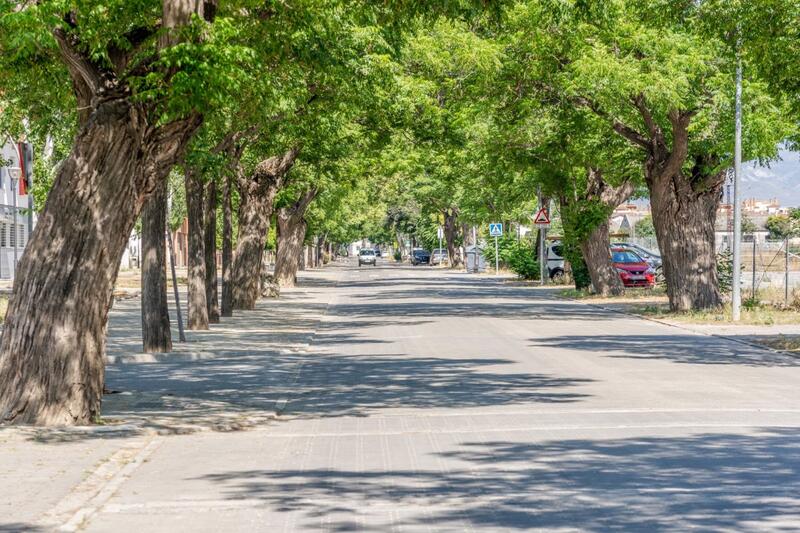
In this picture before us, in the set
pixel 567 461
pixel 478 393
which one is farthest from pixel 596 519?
pixel 478 393

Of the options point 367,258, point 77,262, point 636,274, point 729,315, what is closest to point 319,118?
point 729,315

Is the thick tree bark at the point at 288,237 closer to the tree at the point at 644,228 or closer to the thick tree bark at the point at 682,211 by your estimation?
the thick tree bark at the point at 682,211

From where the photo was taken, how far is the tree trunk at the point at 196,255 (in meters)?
25.6

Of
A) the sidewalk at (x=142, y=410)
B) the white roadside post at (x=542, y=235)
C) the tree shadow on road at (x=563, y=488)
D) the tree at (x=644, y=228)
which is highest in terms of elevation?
the tree at (x=644, y=228)

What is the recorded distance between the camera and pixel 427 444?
11.1 m

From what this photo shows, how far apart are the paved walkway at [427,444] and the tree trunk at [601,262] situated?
19728mm

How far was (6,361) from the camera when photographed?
1246cm

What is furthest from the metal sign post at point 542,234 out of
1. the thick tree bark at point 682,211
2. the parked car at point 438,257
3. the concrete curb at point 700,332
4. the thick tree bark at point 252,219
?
the parked car at point 438,257

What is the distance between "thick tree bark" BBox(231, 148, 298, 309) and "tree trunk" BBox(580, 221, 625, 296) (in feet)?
35.6

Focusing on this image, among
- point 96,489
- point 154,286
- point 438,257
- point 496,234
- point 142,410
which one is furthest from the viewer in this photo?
point 438,257

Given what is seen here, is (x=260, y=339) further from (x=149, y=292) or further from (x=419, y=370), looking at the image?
(x=419, y=370)

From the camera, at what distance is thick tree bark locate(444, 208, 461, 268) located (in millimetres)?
93994

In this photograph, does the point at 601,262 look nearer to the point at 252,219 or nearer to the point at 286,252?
the point at 252,219

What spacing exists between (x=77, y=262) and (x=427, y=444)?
152 inches
